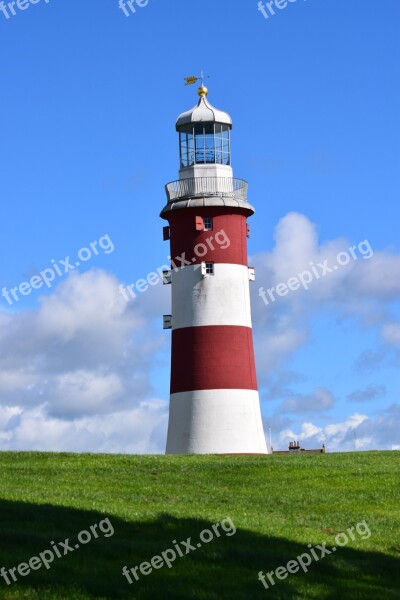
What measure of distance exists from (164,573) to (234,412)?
1121 inches

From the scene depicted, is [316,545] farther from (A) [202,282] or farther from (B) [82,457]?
(A) [202,282]

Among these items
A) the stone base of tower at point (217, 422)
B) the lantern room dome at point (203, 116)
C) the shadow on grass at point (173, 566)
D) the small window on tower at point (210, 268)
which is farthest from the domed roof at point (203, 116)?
the shadow on grass at point (173, 566)

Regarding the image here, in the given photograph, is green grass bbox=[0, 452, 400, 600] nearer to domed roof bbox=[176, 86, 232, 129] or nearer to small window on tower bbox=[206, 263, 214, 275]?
small window on tower bbox=[206, 263, 214, 275]

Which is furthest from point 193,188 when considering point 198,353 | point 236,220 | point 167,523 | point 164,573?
point 164,573

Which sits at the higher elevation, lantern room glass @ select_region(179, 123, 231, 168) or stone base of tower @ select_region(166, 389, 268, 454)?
lantern room glass @ select_region(179, 123, 231, 168)

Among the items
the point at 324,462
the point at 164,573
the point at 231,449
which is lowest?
the point at 164,573

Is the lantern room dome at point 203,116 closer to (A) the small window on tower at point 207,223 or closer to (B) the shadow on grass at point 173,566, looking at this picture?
(A) the small window on tower at point 207,223

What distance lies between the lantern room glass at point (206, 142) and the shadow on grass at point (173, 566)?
98.6ft

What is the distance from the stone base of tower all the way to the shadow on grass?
77.0 feet

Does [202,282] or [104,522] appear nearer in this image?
[104,522]

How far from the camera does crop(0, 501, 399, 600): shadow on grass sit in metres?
18.2

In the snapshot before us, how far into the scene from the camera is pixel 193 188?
51531 millimetres

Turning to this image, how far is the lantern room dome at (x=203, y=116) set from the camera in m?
51.8

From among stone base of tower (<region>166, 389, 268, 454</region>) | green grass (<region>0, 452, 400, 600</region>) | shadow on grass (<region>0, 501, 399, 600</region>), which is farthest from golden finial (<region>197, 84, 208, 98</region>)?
shadow on grass (<region>0, 501, 399, 600</region>)
